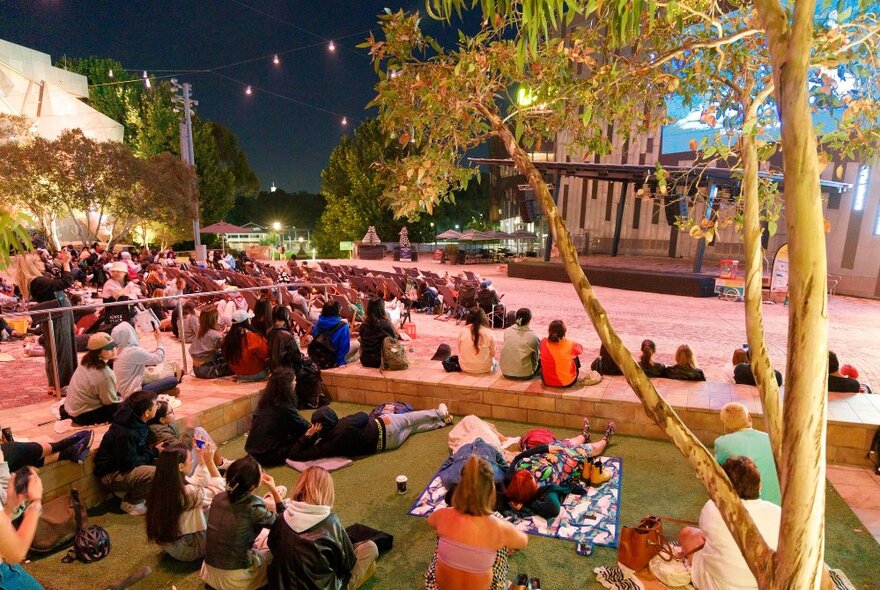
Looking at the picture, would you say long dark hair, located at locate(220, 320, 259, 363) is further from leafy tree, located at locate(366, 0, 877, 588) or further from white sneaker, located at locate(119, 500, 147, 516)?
leafy tree, located at locate(366, 0, 877, 588)

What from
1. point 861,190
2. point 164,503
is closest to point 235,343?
point 164,503

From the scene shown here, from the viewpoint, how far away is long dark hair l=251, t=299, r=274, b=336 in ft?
21.2

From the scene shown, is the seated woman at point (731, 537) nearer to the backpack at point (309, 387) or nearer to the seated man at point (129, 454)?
the seated man at point (129, 454)

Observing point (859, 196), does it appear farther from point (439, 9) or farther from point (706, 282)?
point (439, 9)

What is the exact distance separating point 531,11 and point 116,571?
3.89 metres

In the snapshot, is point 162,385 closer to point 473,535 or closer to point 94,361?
point 94,361

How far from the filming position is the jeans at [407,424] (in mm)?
4883

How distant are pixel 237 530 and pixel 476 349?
11.9 ft

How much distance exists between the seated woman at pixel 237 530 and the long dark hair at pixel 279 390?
169cm

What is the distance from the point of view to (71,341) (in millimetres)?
5414

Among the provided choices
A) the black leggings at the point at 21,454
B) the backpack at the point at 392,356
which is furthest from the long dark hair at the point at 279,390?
the backpack at the point at 392,356

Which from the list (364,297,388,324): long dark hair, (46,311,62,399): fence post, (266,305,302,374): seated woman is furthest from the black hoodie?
(364,297,388,324): long dark hair

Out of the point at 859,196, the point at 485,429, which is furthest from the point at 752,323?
the point at 859,196

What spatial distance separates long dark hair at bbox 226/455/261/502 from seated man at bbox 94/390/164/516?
143 cm
